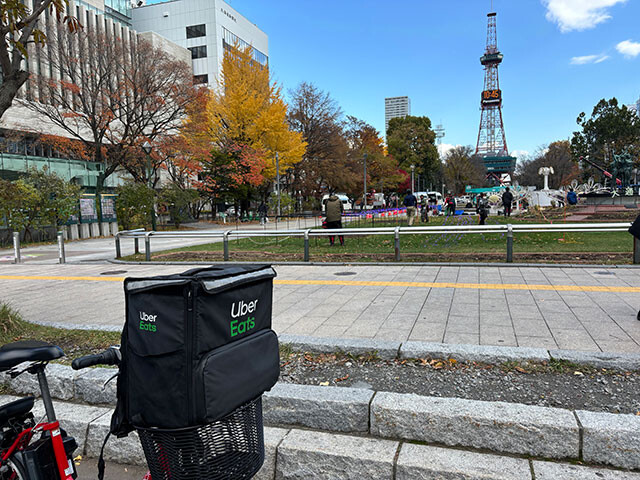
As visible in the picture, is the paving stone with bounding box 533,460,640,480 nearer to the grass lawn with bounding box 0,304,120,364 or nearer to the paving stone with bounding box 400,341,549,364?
the paving stone with bounding box 400,341,549,364

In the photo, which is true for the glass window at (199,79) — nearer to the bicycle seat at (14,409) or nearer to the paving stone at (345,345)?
the paving stone at (345,345)

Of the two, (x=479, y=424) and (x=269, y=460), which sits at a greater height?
(x=479, y=424)

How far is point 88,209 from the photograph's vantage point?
78.8 ft

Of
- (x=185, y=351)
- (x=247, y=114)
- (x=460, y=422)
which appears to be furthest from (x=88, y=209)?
(x=185, y=351)

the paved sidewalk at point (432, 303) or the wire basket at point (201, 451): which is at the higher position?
the wire basket at point (201, 451)

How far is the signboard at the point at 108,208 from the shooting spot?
25.0 m

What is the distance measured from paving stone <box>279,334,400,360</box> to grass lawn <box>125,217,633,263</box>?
22.4ft

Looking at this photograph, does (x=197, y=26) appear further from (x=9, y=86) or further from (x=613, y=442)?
(x=613, y=442)

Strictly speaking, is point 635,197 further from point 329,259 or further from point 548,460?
point 548,460

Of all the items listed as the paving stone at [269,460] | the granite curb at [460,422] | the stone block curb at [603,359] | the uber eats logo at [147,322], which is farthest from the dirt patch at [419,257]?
the uber eats logo at [147,322]

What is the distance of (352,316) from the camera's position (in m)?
5.85

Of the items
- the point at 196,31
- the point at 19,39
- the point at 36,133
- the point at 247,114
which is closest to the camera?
the point at 19,39

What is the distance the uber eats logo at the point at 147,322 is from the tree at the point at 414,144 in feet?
226

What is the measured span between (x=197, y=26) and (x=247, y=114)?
2574 cm
